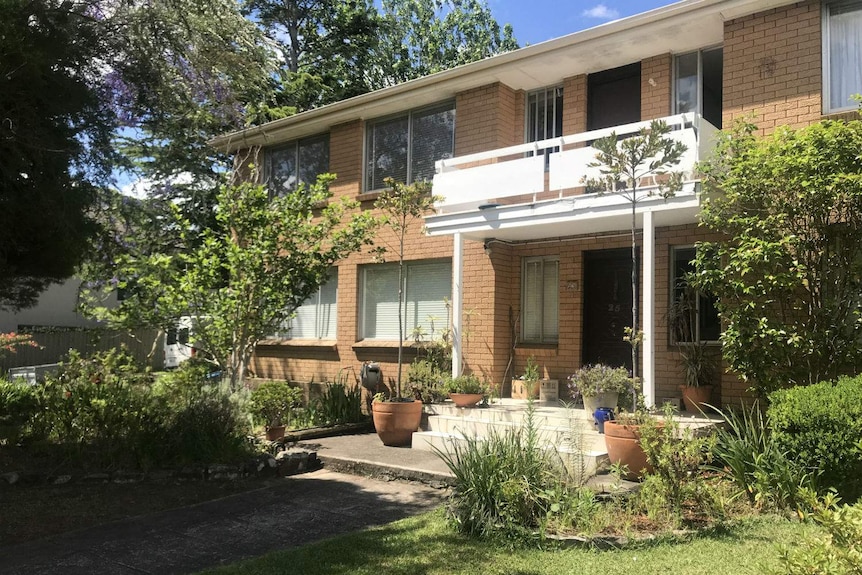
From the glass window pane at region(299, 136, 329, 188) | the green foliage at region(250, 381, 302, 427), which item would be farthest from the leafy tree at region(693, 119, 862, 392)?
the glass window pane at region(299, 136, 329, 188)

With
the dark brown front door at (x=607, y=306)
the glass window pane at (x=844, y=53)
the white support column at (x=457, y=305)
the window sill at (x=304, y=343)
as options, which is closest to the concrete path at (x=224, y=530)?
the white support column at (x=457, y=305)

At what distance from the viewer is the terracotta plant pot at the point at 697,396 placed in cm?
942

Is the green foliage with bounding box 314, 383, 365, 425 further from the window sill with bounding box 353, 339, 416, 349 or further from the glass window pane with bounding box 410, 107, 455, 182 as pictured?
the glass window pane with bounding box 410, 107, 455, 182

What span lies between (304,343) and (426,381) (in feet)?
14.7

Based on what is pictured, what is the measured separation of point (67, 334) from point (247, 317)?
18648 mm

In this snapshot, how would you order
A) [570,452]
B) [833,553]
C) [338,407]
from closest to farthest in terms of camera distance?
[833,553] → [570,452] → [338,407]

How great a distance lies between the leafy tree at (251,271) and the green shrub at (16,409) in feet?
8.34

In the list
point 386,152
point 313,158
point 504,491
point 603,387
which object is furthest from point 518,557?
point 313,158

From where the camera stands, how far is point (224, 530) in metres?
6.24

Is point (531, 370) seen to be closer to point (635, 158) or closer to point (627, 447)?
point (627, 447)

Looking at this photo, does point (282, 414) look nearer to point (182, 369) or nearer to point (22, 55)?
point (182, 369)

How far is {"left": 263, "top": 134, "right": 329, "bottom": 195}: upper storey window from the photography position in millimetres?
15445

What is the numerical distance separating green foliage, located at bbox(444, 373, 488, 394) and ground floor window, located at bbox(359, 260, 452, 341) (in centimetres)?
A: 202

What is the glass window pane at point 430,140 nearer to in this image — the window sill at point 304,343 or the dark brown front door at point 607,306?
the dark brown front door at point 607,306
